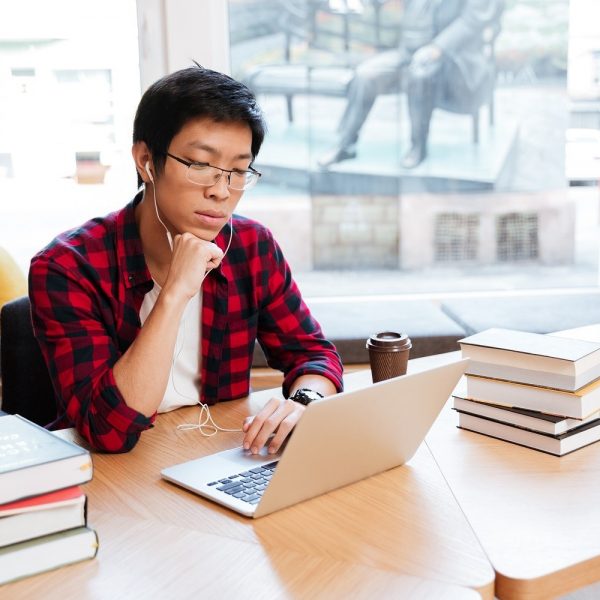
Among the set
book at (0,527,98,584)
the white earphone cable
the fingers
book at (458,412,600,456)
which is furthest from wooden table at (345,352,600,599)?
book at (0,527,98,584)

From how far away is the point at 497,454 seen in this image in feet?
4.55

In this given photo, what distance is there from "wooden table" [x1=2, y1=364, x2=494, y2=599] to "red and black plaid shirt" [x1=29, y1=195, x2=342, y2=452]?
0.61 feet

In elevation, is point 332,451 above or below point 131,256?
below

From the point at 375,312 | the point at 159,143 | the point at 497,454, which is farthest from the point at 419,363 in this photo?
the point at 375,312

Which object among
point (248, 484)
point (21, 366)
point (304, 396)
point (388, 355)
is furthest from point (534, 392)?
point (21, 366)

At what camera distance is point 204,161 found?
1.59 m

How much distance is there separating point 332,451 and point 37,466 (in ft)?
1.20

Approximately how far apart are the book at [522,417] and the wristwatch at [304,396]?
0.78ft

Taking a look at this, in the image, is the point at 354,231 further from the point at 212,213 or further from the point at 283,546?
the point at 283,546

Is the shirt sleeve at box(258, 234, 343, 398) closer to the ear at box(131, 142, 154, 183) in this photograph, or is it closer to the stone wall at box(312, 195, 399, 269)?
the ear at box(131, 142, 154, 183)

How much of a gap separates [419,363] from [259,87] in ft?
5.56

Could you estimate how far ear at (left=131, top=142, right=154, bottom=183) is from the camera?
169 centimetres

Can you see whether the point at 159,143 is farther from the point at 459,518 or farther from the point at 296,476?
the point at 459,518

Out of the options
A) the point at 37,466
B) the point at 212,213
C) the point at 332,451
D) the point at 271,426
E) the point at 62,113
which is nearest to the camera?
the point at 37,466
